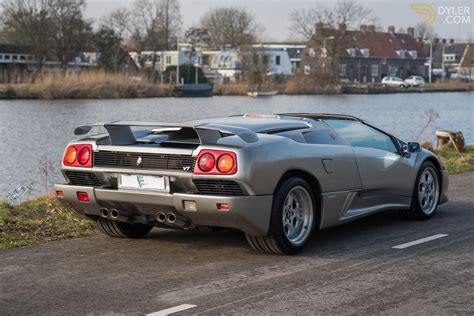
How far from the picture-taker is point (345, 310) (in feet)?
17.8

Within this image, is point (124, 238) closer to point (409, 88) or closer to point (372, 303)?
point (372, 303)

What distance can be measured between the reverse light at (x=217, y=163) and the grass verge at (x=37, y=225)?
1.78m

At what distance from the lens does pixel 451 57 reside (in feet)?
472

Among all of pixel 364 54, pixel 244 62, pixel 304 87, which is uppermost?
pixel 364 54

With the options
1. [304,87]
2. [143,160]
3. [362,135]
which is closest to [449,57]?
[304,87]

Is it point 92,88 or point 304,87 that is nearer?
point 92,88

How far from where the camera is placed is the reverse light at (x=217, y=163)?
670 centimetres

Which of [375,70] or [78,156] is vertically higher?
[375,70]

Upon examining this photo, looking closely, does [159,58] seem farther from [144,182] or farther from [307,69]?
[144,182]

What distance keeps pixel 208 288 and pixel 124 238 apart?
2257 mm

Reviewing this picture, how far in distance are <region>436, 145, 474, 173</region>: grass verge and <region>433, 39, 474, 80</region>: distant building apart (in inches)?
4595

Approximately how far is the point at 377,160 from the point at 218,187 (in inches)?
92.9

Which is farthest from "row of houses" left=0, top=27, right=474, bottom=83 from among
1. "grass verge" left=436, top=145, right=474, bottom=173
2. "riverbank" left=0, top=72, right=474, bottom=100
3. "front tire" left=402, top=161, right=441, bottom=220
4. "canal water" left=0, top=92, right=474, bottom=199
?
"front tire" left=402, top=161, right=441, bottom=220

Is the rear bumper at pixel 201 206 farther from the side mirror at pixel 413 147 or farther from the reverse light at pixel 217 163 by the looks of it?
the side mirror at pixel 413 147
